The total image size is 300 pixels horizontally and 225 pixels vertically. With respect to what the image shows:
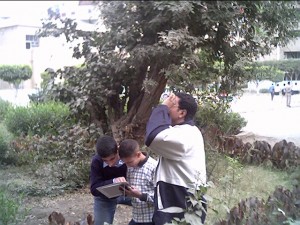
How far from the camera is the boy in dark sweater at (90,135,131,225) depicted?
285 cm

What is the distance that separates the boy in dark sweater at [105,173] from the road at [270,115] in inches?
67.7

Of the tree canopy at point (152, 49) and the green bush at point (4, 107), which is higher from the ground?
the tree canopy at point (152, 49)

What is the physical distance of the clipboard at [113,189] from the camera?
109 inches

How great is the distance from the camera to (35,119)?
28.3ft

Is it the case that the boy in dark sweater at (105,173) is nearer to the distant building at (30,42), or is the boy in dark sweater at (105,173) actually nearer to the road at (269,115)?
the distant building at (30,42)

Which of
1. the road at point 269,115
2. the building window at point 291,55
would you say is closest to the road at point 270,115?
the road at point 269,115

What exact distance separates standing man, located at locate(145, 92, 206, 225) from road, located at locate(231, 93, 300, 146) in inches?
66.4

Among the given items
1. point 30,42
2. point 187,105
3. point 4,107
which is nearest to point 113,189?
point 187,105

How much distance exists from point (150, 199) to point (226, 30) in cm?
218

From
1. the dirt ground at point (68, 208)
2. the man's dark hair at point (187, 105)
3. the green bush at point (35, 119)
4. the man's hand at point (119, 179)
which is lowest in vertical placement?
the dirt ground at point (68, 208)

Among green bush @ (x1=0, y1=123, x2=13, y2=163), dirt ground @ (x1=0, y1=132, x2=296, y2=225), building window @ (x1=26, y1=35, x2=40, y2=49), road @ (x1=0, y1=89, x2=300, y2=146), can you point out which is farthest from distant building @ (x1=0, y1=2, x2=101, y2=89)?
green bush @ (x1=0, y1=123, x2=13, y2=163)

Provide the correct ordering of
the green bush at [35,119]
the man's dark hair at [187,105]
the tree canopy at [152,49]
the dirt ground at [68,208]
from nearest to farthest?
the man's dark hair at [187,105] < the tree canopy at [152,49] < the dirt ground at [68,208] < the green bush at [35,119]

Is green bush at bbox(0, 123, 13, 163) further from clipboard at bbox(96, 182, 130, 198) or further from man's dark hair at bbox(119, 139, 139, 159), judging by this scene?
man's dark hair at bbox(119, 139, 139, 159)

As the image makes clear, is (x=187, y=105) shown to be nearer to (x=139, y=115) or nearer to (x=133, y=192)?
(x=133, y=192)
